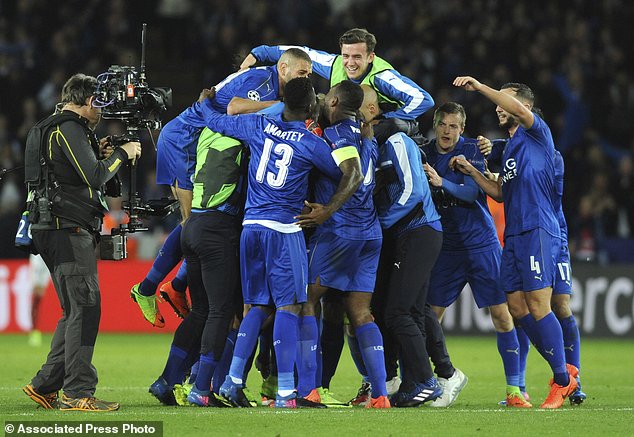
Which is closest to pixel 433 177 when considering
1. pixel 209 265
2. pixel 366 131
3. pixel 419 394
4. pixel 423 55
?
pixel 366 131

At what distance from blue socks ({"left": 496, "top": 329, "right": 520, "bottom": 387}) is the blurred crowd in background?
883cm

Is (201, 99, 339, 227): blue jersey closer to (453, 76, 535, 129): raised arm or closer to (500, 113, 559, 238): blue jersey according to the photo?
(453, 76, 535, 129): raised arm

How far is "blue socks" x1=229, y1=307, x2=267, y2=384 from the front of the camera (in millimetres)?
8797

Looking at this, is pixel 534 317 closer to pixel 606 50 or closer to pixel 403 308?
pixel 403 308

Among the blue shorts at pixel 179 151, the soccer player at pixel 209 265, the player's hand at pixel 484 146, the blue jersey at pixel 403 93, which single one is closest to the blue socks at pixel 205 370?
the soccer player at pixel 209 265

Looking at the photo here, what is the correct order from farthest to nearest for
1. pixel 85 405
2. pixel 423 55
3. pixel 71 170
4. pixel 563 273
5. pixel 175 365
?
pixel 423 55
pixel 563 273
pixel 175 365
pixel 71 170
pixel 85 405

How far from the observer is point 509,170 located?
938 cm

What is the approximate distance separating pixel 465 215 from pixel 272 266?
195 centimetres

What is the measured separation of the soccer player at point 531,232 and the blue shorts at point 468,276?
49cm

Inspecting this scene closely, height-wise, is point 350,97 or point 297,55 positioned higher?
point 297,55

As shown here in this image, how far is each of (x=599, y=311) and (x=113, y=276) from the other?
6.72m

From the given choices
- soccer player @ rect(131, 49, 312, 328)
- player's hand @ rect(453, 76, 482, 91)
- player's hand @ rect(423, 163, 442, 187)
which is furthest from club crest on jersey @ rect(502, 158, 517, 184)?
soccer player @ rect(131, 49, 312, 328)

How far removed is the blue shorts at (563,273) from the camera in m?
9.68

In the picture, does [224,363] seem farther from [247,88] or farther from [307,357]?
[247,88]
